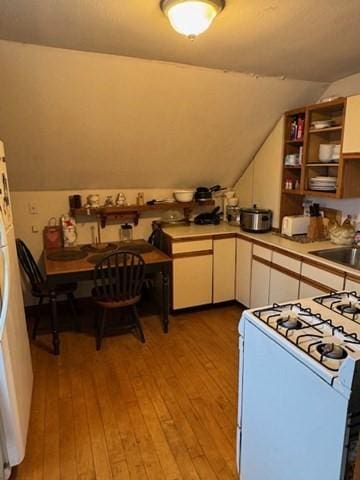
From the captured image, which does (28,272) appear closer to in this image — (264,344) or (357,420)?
(264,344)

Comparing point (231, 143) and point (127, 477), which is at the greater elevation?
point (231, 143)

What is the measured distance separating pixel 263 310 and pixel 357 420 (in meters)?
0.56

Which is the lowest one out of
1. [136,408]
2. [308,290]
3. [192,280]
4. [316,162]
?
[136,408]

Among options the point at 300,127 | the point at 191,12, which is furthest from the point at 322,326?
the point at 300,127

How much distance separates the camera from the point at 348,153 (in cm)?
257

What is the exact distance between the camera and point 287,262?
9.44 ft

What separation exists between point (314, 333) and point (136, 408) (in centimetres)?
141

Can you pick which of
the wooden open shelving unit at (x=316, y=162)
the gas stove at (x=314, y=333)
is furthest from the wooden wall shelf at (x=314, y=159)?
the gas stove at (x=314, y=333)

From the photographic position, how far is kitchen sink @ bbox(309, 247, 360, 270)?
2754mm

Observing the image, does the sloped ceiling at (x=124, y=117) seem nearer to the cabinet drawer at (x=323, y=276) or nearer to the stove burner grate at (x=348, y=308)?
the cabinet drawer at (x=323, y=276)

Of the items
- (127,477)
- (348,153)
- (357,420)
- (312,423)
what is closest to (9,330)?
(127,477)

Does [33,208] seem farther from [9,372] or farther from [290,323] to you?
[290,323]

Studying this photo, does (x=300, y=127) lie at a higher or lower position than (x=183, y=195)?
higher

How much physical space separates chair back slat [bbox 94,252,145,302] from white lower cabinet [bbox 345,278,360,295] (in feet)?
5.14
